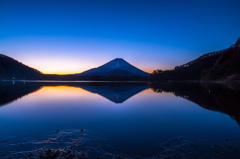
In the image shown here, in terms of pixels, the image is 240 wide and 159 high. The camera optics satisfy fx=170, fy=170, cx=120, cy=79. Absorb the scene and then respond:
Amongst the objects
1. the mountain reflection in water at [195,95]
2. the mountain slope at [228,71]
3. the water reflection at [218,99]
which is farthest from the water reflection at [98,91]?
the mountain slope at [228,71]

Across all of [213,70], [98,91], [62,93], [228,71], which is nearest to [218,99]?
[98,91]

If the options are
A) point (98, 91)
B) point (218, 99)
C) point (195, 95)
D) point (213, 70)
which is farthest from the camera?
point (213, 70)

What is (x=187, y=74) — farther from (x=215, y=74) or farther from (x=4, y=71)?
(x=4, y=71)

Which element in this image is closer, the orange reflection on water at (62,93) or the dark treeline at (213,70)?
the orange reflection on water at (62,93)

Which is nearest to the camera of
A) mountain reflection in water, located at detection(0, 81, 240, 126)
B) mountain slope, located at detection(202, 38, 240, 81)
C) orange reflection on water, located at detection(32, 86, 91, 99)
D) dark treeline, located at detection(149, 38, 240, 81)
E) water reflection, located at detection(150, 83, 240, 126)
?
water reflection, located at detection(150, 83, 240, 126)

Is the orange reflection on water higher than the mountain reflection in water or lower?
lower

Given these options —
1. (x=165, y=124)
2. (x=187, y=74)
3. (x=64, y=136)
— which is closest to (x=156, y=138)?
(x=165, y=124)

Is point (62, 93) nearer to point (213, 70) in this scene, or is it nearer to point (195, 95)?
point (195, 95)

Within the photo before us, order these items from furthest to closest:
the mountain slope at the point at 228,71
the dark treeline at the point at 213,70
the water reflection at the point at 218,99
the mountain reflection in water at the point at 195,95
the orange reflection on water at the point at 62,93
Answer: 1. the dark treeline at the point at 213,70
2. the mountain slope at the point at 228,71
3. the orange reflection on water at the point at 62,93
4. the mountain reflection in water at the point at 195,95
5. the water reflection at the point at 218,99

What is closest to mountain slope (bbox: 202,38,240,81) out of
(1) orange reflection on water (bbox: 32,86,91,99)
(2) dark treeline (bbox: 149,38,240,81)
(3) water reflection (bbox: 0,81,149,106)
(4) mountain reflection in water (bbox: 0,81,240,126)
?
(2) dark treeline (bbox: 149,38,240,81)

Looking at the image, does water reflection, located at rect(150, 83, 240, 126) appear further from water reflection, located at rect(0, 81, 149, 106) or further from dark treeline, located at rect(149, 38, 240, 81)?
dark treeline, located at rect(149, 38, 240, 81)

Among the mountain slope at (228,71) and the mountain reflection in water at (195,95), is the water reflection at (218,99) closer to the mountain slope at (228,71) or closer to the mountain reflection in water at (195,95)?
the mountain reflection in water at (195,95)

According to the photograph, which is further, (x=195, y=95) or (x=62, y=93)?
(x=62, y=93)

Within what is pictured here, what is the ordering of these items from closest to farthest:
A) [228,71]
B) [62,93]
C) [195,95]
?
1. [195,95]
2. [62,93]
3. [228,71]
